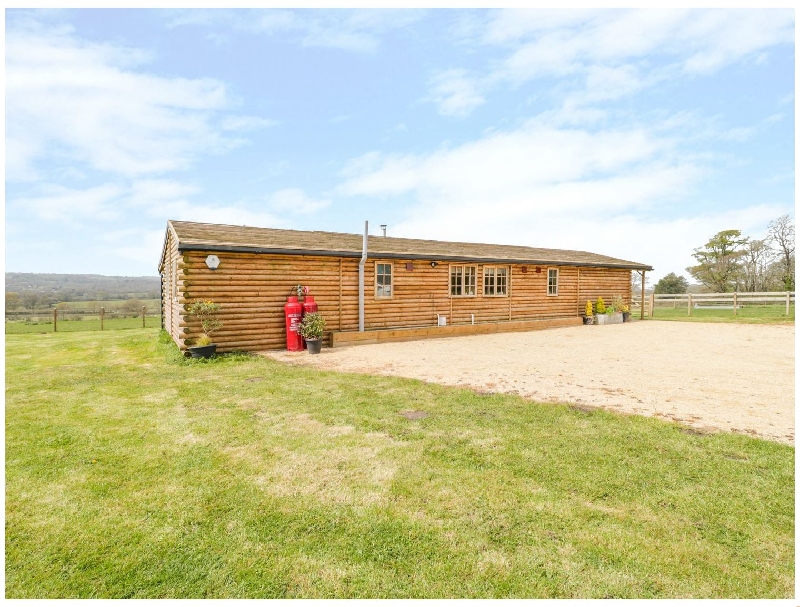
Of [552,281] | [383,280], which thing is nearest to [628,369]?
[383,280]

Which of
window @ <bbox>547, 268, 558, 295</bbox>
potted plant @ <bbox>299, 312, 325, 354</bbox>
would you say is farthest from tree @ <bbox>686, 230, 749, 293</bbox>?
potted plant @ <bbox>299, 312, 325, 354</bbox>

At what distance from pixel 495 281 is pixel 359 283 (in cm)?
635

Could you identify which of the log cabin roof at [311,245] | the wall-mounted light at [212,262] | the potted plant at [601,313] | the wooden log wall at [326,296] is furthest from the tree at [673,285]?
the wall-mounted light at [212,262]

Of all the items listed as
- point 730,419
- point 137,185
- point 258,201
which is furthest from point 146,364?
point 137,185

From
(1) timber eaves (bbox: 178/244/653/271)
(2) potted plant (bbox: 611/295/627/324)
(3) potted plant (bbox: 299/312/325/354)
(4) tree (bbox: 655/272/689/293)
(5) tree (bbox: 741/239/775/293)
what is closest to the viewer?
(1) timber eaves (bbox: 178/244/653/271)

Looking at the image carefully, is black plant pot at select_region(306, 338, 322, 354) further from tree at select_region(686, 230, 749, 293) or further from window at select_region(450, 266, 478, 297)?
tree at select_region(686, 230, 749, 293)

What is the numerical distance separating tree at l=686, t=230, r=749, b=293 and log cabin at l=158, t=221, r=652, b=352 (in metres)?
22.8

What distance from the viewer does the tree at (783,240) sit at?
3130 cm

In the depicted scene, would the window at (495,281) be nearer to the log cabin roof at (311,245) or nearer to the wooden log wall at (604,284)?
the log cabin roof at (311,245)

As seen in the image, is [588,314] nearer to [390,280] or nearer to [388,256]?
[390,280]

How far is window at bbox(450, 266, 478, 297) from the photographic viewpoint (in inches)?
590

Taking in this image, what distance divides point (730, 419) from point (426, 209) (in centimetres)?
2703

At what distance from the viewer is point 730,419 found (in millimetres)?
4801

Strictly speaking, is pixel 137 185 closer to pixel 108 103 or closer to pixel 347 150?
pixel 347 150
